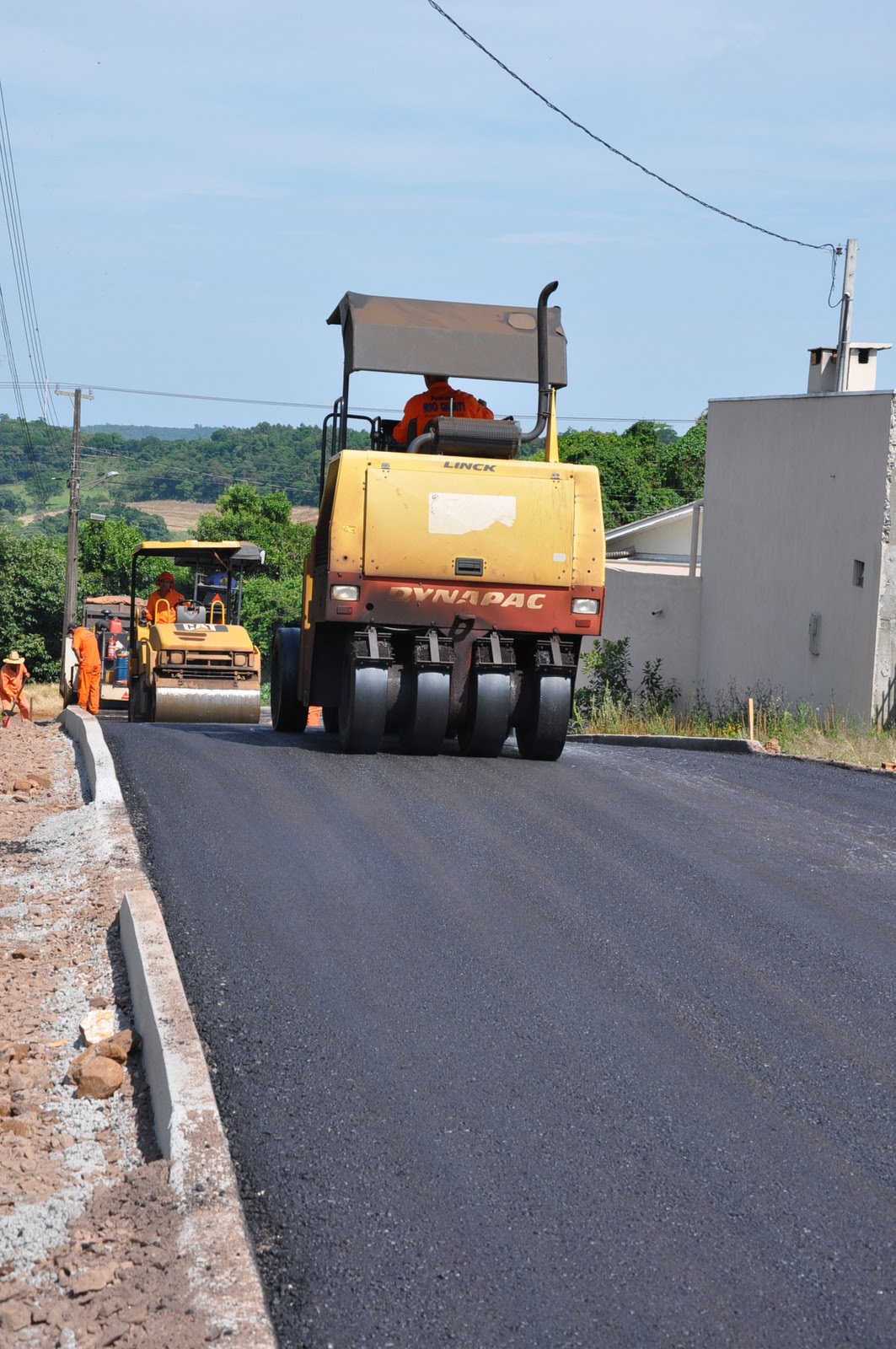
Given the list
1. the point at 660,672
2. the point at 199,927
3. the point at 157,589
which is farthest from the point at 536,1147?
the point at 660,672

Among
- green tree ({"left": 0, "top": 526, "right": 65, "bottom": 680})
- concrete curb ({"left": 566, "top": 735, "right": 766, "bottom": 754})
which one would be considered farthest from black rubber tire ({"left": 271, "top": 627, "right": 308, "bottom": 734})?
green tree ({"left": 0, "top": 526, "right": 65, "bottom": 680})

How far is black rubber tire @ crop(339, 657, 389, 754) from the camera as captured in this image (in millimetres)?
10953

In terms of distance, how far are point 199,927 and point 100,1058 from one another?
1.48m

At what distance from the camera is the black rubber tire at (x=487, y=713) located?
11078mm

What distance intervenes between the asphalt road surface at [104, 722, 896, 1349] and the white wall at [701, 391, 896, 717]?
871 centimetres

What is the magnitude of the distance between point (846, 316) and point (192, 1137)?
2165 cm

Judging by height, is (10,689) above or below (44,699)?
above

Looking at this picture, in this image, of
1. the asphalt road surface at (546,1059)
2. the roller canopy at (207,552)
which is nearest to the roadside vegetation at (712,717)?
the asphalt road surface at (546,1059)

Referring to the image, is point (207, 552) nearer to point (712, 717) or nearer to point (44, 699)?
point (712, 717)

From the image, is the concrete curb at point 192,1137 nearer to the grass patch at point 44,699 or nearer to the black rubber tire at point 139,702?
the black rubber tire at point 139,702

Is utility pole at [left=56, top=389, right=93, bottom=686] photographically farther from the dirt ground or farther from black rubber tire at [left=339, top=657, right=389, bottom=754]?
the dirt ground

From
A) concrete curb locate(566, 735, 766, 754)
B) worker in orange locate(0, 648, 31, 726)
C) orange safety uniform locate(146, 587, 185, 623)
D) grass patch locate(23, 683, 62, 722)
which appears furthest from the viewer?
grass patch locate(23, 683, 62, 722)

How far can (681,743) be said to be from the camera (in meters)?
14.2

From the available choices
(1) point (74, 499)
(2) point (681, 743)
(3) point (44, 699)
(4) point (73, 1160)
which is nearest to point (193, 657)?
(2) point (681, 743)
